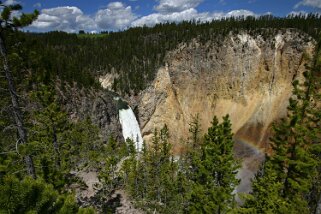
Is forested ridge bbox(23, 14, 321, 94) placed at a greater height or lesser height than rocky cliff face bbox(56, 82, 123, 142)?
greater

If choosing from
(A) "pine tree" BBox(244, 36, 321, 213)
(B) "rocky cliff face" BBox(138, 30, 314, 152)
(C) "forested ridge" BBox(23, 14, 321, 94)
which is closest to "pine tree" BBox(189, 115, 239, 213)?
(A) "pine tree" BBox(244, 36, 321, 213)

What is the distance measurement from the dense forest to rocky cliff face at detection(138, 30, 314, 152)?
2.73 m

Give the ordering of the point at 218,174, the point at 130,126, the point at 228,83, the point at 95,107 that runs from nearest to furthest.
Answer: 1. the point at 218,174
2. the point at 95,107
3. the point at 130,126
4. the point at 228,83

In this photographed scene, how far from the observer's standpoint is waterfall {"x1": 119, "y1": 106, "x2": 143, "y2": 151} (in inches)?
2019

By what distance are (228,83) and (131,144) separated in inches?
935

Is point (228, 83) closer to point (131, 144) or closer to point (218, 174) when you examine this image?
point (131, 144)

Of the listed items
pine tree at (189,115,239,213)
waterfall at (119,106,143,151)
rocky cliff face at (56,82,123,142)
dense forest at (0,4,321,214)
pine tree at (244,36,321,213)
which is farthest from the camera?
waterfall at (119,106,143,151)

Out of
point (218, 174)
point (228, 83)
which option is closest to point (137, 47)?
point (228, 83)

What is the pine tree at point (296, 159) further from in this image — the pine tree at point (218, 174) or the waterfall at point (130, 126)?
the waterfall at point (130, 126)

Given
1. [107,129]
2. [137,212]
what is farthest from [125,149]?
[137,212]

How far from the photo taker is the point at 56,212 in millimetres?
7590

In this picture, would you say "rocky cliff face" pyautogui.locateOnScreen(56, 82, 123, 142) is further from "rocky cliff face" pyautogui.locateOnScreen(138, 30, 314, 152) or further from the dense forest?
"rocky cliff face" pyautogui.locateOnScreen(138, 30, 314, 152)

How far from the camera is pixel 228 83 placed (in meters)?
53.8

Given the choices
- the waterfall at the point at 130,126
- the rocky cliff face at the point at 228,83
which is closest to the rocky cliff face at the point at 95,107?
the waterfall at the point at 130,126
